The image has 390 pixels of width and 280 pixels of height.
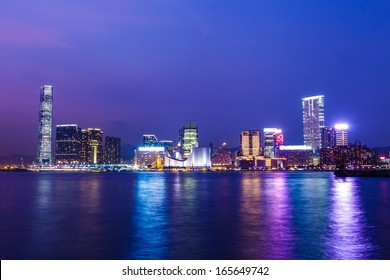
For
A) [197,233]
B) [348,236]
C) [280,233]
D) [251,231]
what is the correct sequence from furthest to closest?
1. [251,231]
2. [197,233]
3. [280,233]
4. [348,236]

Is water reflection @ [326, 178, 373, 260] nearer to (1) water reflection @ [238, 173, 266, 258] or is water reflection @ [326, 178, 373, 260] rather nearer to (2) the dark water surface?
(2) the dark water surface

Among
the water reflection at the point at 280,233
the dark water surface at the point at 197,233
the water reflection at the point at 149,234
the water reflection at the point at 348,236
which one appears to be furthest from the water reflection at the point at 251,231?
the water reflection at the point at 149,234

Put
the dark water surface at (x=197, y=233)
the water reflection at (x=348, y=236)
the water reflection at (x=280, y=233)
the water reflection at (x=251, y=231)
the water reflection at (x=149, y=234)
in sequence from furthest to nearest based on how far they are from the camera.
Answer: the water reflection at (x=251, y=231) < the water reflection at (x=149, y=234) < the dark water surface at (x=197, y=233) < the water reflection at (x=280, y=233) < the water reflection at (x=348, y=236)

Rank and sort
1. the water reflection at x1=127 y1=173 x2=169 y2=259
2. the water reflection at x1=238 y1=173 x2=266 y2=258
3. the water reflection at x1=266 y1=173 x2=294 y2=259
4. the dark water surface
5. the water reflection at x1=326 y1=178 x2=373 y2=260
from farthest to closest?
the water reflection at x1=238 y1=173 x2=266 y2=258, the water reflection at x1=127 y1=173 x2=169 y2=259, the dark water surface, the water reflection at x1=266 y1=173 x2=294 y2=259, the water reflection at x1=326 y1=178 x2=373 y2=260

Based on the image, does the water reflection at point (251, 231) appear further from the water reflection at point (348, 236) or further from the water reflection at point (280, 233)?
the water reflection at point (348, 236)

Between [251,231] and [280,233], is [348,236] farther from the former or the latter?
[251,231]

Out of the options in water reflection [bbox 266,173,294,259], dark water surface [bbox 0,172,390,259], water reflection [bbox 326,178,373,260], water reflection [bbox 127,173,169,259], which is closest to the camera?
water reflection [bbox 326,178,373,260]

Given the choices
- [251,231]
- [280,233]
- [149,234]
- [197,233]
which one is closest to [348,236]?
[280,233]

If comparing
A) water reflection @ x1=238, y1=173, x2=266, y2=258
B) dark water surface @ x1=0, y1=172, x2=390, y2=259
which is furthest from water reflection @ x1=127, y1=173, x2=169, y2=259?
water reflection @ x1=238, y1=173, x2=266, y2=258

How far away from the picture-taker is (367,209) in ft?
129

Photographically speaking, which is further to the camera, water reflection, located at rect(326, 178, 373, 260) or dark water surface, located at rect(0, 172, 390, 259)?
dark water surface, located at rect(0, 172, 390, 259)
